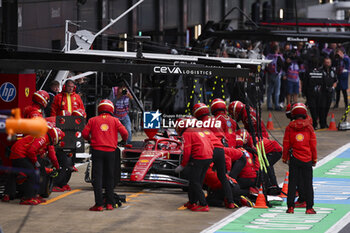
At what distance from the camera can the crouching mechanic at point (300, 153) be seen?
1541cm

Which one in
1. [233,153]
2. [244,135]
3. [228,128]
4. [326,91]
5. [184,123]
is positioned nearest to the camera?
[184,123]

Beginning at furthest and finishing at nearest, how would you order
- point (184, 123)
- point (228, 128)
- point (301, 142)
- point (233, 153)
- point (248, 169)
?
point (228, 128)
point (248, 169)
point (233, 153)
point (184, 123)
point (301, 142)

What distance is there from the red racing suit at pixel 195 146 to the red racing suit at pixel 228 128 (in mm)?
1186

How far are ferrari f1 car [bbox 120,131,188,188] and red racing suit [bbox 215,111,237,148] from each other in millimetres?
1015

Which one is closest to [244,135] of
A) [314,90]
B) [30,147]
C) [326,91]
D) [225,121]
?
[225,121]

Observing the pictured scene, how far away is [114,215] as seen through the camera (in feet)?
49.3

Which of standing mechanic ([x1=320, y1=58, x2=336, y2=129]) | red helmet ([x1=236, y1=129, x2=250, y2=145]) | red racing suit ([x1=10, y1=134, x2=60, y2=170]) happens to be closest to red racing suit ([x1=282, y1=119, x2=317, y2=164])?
red helmet ([x1=236, y1=129, x2=250, y2=145])

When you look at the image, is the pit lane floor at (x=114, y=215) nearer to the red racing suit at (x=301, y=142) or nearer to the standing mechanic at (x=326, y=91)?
the red racing suit at (x=301, y=142)

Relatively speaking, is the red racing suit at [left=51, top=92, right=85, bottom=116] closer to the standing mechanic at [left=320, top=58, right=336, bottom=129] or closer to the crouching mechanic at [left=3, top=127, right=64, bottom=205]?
the crouching mechanic at [left=3, top=127, right=64, bottom=205]

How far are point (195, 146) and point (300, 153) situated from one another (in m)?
1.65

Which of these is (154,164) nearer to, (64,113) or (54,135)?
(54,135)

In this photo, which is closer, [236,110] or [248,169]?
[248,169]

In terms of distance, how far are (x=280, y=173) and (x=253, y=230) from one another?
6268 millimetres

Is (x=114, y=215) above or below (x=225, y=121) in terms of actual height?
below
